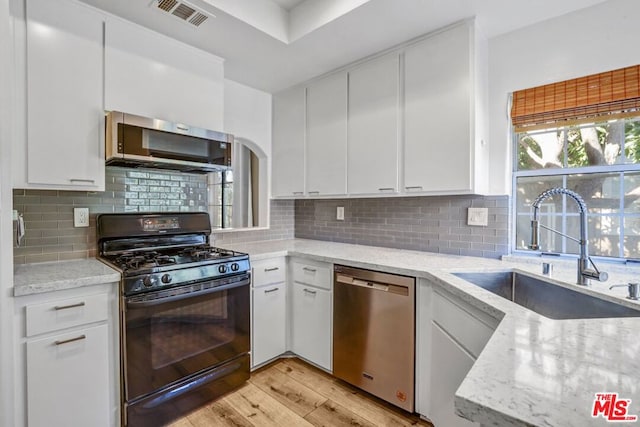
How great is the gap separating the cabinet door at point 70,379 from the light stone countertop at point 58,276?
236 millimetres

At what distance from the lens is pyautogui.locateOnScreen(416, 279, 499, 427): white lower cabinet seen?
4.34ft

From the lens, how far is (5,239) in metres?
1.32

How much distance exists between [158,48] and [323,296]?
203 cm

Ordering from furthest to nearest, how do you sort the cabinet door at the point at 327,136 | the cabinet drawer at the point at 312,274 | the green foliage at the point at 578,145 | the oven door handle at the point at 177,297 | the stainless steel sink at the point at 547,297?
the cabinet door at the point at 327,136 → the cabinet drawer at the point at 312,274 → the green foliage at the point at 578,145 → the oven door handle at the point at 177,297 → the stainless steel sink at the point at 547,297

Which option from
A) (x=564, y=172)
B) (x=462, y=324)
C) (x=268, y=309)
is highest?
(x=564, y=172)

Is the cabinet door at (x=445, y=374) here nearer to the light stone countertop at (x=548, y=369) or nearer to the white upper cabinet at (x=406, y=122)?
the light stone countertop at (x=548, y=369)

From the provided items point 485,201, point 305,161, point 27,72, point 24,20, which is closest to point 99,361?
point 27,72

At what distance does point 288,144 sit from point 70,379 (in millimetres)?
2279

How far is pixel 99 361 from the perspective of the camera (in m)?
1.57

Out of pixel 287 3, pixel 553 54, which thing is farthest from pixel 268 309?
pixel 553 54

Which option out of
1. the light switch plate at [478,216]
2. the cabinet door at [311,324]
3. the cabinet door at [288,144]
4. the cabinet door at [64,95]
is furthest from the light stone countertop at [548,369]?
the cabinet door at [64,95]

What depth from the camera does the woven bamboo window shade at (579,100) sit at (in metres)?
1.64
